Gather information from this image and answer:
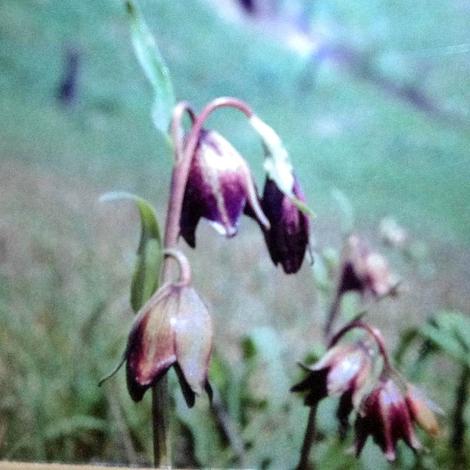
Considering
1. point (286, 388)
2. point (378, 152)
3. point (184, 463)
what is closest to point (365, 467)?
point (286, 388)

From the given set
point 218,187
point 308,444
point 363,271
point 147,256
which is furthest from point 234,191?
point 308,444

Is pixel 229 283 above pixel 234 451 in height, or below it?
above

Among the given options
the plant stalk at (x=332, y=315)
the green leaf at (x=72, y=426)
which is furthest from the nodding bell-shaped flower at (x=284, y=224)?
the green leaf at (x=72, y=426)

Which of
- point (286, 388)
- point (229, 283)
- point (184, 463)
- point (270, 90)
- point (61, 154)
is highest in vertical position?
point (270, 90)

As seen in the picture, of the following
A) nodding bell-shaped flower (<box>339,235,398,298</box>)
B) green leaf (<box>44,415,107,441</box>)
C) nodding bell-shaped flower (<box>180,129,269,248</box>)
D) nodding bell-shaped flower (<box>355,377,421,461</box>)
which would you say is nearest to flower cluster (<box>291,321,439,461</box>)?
nodding bell-shaped flower (<box>355,377,421,461</box>)

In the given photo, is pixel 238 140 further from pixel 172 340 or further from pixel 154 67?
pixel 172 340

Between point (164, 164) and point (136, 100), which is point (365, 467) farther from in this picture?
point (136, 100)
